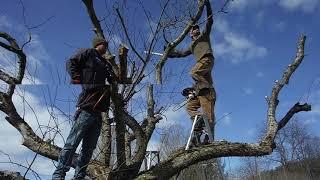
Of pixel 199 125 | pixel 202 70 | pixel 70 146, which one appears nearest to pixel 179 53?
pixel 202 70

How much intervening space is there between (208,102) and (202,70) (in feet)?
1.69

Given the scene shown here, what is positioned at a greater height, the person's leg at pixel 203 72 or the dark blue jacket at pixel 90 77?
the person's leg at pixel 203 72

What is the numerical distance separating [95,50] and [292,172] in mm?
38937

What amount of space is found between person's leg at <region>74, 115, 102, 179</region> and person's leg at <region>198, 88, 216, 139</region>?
205cm

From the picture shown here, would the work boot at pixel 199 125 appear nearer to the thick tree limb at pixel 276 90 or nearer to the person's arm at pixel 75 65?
the thick tree limb at pixel 276 90

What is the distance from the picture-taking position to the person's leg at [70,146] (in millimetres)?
4559

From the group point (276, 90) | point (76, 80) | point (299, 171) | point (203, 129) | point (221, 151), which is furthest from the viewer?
point (299, 171)

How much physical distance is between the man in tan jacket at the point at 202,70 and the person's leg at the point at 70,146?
2.29 meters

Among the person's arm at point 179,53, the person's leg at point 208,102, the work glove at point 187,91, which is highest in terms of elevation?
the person's arm at point 179,53

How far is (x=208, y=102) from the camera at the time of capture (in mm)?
6547

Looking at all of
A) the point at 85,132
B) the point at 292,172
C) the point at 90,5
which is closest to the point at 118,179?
the point at 85,132

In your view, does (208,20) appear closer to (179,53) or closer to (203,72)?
(179,53)

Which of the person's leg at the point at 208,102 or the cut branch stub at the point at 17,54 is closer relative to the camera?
the cut branch stub at the point at 17,54

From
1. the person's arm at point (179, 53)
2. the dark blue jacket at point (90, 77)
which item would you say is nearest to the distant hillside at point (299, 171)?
the person's arm at point (179, 53)
